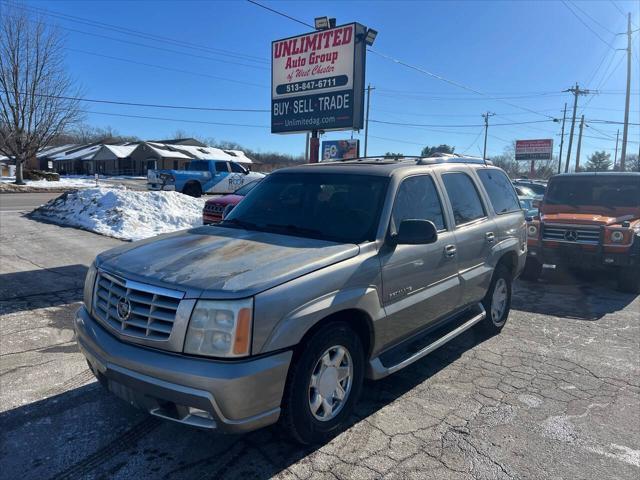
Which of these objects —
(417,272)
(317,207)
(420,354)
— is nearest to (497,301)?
(420,354)

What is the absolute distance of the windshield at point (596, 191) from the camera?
8680 mm

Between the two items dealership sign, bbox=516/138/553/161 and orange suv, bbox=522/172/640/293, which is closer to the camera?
orange suv, bbox=522/172/640/293

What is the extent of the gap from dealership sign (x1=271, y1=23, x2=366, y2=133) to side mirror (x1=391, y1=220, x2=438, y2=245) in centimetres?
857

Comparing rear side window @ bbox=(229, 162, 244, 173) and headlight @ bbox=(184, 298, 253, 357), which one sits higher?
rear side window @ bbox=(229, 162, 244, 173)

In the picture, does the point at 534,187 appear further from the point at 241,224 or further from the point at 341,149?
the point at 241,224

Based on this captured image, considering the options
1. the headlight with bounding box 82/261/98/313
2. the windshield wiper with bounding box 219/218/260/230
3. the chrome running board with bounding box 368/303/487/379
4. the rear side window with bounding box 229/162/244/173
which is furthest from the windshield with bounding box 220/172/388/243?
the rear side window with bounding box 229/162/244/173

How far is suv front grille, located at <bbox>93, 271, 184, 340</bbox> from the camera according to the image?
8.74 ft

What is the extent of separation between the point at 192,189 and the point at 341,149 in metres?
6.62

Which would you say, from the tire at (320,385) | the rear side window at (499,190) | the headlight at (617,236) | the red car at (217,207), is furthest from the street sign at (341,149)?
the tire at (320,385)

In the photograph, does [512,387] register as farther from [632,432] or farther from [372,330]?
[372,330]

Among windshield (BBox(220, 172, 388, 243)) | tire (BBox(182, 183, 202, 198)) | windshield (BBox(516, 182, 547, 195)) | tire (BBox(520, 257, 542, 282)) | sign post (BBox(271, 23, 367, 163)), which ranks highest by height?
sign post (BBox(271, 23, 367, 163))

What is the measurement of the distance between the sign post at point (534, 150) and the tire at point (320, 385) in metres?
56.7

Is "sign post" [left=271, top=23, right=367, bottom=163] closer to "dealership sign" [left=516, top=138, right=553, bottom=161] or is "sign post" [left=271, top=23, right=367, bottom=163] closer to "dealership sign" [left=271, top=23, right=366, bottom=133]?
"dealership sign" [left=271, top=23, right=366, bottom=133]

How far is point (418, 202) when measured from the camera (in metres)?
4.08
